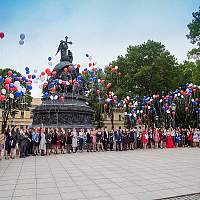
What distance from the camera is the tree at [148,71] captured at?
37875mm

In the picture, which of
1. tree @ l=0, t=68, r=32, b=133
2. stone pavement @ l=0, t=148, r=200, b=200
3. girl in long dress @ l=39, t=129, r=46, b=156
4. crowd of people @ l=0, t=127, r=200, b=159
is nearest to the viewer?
stone pavement @ l=0, t=148, r=200, b=200

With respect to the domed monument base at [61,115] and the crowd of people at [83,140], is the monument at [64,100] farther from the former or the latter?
the crowd of people at [83,140]

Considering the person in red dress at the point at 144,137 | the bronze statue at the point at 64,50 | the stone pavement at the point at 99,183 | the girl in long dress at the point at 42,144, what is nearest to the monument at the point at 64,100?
the bronze statue at the point at 64,50

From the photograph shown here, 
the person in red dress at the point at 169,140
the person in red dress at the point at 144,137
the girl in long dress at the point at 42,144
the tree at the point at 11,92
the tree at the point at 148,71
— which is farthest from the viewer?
the tree at the point at 148,71

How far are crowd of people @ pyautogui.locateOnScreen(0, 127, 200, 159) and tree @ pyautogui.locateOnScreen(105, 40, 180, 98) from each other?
1532 cm

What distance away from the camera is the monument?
22.9 meters

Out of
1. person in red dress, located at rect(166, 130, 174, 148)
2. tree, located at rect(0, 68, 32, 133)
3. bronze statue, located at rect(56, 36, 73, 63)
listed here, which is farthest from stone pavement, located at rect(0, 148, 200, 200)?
bronze statue, located at rect(56, 36, 73, 63)

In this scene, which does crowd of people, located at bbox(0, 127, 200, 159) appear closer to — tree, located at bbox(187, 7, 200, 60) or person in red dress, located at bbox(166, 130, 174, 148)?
person in red dress, located at bbox(166, 130, 174, 148)

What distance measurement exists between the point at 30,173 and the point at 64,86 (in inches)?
625

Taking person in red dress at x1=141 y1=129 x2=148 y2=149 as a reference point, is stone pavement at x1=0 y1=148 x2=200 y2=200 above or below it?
below

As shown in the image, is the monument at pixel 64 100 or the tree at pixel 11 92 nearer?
the tree at pixel 11 92

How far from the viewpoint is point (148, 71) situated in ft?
123

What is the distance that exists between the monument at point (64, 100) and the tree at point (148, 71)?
13.7m

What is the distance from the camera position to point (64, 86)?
24.9m
